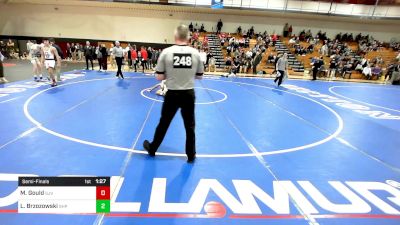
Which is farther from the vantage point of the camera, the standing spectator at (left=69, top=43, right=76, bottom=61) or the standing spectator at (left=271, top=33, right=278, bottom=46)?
the standing spectator at (left=271, top=33, right=278, bottom=46)

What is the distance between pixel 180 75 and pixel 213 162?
165 cm

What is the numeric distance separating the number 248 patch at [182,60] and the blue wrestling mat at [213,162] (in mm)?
1683

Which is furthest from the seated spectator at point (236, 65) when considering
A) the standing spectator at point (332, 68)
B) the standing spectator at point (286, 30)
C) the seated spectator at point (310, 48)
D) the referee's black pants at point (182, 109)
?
the referee's black pants at point (182, 109)

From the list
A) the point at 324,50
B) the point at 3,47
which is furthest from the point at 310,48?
the point at 3,47

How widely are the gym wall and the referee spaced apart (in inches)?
999

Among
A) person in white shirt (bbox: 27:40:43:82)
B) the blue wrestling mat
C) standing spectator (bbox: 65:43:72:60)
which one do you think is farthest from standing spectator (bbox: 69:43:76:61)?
the blue wrestling mat

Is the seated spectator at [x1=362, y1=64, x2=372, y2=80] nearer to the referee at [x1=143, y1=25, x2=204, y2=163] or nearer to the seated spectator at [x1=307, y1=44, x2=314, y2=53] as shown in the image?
the seated spectator at [x1=307, y1=44, x2=314, y2=53]

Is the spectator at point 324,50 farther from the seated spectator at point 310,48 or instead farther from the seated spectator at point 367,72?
the seated spectator at point 367,72

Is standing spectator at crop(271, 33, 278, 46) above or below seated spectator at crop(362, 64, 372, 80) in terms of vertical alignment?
above

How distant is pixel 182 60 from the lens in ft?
13.2

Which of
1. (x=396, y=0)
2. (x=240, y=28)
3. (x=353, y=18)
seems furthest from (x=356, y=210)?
(x=396, y=0)

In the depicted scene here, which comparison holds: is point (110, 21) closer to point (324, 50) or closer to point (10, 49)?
point (10, 49)

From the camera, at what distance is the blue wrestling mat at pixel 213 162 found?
3207mm

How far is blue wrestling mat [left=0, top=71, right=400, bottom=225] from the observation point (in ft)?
10.5
